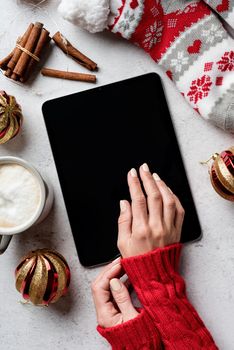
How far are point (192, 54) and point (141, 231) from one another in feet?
0.97

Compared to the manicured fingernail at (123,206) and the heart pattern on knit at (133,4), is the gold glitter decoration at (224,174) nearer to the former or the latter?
the manicured fingernail at (123,206)

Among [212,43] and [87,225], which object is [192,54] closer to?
[212,43]

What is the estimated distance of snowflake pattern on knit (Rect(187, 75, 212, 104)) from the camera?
89 centimetres

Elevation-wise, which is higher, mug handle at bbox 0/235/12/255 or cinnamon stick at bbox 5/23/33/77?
cinnamon stick at bbox 5/23/33/77

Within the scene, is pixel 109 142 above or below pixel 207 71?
below

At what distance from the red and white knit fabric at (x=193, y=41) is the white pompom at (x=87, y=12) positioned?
2 cm

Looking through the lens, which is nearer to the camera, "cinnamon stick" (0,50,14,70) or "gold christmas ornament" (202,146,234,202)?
"gold christmas ornament" (202,146,234,202)

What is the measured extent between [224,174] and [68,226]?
28 centimetres

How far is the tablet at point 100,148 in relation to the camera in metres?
0.92

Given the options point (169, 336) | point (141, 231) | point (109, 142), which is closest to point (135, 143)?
point (109, 142)

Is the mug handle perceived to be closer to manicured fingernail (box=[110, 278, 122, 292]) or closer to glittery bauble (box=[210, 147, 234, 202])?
manicured fingernail (box=[110, 278, 122, 292])

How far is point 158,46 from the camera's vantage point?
3.00 feet

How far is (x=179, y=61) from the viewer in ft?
2.95

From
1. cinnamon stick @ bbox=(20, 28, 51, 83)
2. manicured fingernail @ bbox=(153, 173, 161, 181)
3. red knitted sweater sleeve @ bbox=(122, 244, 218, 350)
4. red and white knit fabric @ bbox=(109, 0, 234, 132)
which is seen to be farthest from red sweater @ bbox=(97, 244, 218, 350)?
cinnamon stick @ bbox=(20, 28, 51, 83)
